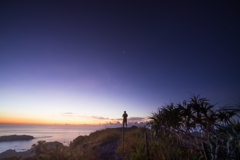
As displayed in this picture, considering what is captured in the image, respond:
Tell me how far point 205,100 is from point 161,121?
2.95 meters

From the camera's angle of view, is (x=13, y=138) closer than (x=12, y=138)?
No

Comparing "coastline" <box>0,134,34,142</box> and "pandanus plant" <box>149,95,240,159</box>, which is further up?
"pandanus plant" <box>149,95,240,159</box>

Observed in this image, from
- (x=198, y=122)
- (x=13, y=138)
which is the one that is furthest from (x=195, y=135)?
(x=13, y=138)

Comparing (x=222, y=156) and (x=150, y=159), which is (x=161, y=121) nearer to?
(x=150, y=159)

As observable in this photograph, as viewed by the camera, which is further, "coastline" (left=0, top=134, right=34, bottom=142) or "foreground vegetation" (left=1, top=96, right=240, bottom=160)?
"coastline" (left=0, top=134, right=34, bottom=142)

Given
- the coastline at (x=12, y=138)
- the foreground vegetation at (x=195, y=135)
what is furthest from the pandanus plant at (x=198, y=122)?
the coastline at (x=12, y=138)

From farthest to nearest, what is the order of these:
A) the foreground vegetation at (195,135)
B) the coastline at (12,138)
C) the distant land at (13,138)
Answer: the distant land at (13,138), the coastline at (12,138), the foreground vegetation at (195,135)

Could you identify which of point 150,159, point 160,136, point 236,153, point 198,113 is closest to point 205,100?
point 198,113

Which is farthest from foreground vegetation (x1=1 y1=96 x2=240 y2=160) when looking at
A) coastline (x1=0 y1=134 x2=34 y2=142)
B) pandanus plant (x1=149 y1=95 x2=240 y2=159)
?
Result: coastline (x1=0 y1=134 x2=34 y2=142)

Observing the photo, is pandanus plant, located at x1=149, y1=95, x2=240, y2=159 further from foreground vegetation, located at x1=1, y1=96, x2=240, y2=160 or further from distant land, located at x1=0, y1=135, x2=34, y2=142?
distant land, located at x1=0, y1=135, x2=34, y2=142

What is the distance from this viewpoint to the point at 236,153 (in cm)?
294

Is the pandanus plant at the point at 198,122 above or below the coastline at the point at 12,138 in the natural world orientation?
above

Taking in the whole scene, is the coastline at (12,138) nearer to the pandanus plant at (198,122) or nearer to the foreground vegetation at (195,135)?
the foreground vegetation at (195,135)

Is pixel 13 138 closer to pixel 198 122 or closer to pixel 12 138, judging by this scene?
pixel 12 138
